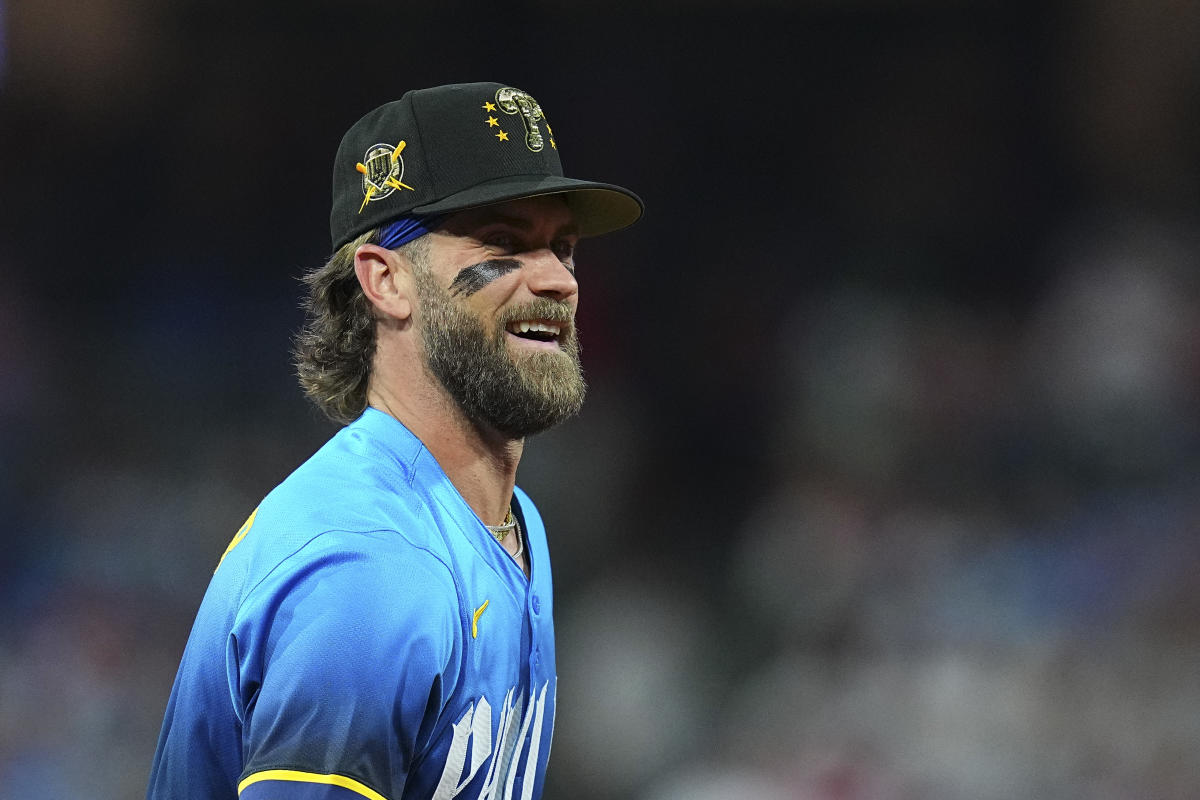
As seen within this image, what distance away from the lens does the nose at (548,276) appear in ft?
6.82

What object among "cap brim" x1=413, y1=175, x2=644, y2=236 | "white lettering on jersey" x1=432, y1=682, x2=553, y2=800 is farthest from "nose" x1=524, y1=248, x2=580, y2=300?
"white lettering on jersey" x1=432, y1=682, x2=553, y2=800

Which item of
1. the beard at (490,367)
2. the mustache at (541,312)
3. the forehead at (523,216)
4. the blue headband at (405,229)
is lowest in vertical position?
the beard at (490,367)

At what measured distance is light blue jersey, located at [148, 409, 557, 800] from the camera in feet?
5.14

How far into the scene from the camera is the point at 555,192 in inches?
80.5

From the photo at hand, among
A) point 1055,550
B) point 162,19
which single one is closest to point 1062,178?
point 1055,550

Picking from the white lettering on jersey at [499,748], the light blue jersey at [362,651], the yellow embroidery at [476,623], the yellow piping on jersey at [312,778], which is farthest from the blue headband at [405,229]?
the yellow piping on jersey at [312,778]

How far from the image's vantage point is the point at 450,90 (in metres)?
2.12

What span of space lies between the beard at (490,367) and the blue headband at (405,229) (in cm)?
6

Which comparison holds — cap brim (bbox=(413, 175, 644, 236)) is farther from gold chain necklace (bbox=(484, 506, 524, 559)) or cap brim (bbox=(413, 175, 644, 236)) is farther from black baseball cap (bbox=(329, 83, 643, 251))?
gold chain necklace (bbox=(484, 506, 524, 559))

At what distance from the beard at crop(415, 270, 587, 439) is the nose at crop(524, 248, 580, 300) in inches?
0.8

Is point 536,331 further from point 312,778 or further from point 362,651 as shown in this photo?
point 312,778

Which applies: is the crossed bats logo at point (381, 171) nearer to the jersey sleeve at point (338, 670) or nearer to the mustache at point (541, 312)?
the mustache at point (541, 312)

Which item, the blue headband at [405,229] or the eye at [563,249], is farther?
the eye at [563,249]

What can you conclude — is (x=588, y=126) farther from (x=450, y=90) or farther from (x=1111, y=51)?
(x=450, y=90)
